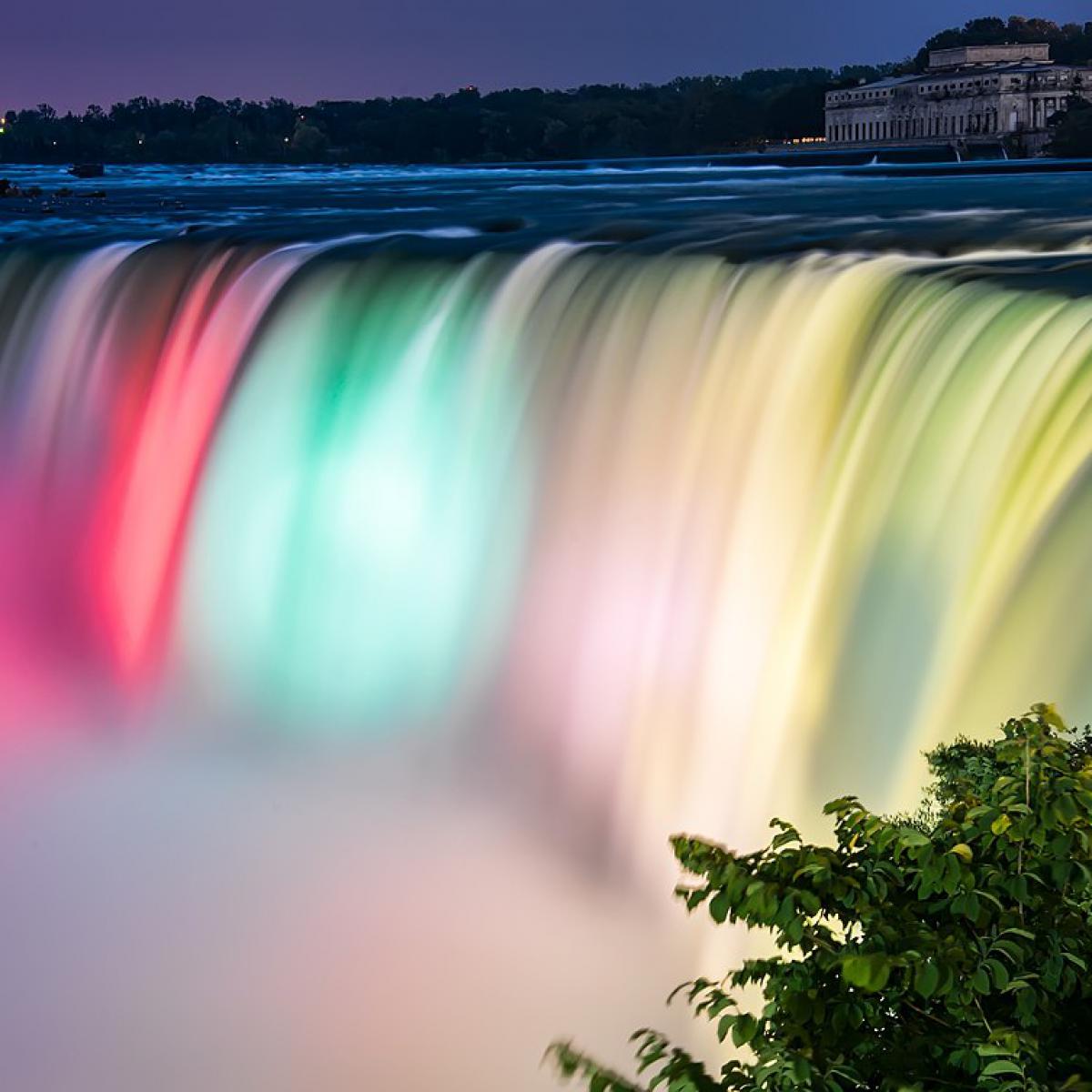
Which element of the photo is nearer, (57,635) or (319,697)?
(319,697)

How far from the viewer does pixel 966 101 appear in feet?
262

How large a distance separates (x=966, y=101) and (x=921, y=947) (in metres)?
80.5

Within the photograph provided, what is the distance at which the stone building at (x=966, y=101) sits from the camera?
71.5m

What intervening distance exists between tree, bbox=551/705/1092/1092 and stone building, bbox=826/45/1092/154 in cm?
6496

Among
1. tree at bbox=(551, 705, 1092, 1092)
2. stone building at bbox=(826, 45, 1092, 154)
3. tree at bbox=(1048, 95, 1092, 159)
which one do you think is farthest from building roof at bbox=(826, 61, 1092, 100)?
tree at bbox=(551, 705, 1092, 1092)

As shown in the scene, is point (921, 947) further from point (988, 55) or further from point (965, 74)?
point (988, 55)

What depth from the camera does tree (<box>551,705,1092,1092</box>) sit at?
4.59 metres

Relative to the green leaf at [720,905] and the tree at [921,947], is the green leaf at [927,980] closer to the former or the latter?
the tree at [921,947]

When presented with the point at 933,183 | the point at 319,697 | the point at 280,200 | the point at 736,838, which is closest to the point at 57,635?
the point at 319,697

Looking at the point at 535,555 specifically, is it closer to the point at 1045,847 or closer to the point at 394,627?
the point at 394,627

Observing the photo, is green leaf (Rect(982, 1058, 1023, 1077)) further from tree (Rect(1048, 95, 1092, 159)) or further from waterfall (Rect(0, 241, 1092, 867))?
tree (Rect(1048, 95, 1092, 159))

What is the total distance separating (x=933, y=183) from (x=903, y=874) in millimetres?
29614

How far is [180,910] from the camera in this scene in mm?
10398

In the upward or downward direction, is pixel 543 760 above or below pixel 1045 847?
below
